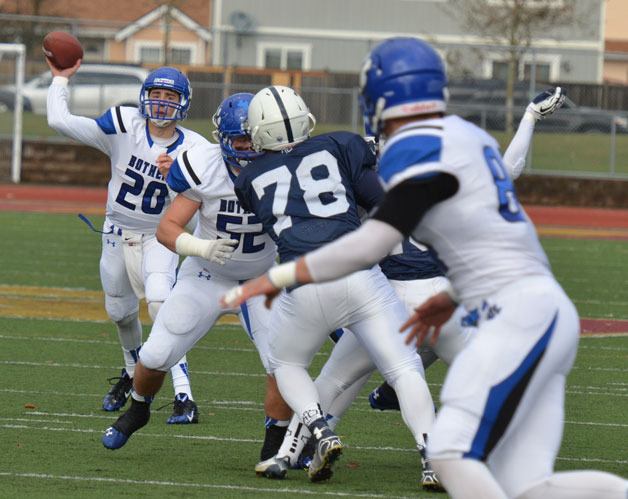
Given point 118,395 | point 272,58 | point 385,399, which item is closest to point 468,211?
point 385,399

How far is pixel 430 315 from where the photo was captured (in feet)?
14.7

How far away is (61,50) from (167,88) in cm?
70

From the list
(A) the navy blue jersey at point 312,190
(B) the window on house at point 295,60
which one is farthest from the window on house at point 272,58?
(A) the navy blue jersey at point 312,190

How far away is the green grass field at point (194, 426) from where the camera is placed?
5.61 m

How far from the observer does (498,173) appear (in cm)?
411

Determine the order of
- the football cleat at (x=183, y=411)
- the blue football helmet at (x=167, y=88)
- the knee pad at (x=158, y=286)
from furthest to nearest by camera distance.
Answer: the blue football helmet at (x=167, y=88), the knee pad at (x=158, y=286), the football cleat at (x=183, y=411)

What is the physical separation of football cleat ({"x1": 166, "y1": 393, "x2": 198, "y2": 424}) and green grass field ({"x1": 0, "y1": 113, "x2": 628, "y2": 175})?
684 inches

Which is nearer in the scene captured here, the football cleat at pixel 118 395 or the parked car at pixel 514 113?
the football cleat at pixel 118 395

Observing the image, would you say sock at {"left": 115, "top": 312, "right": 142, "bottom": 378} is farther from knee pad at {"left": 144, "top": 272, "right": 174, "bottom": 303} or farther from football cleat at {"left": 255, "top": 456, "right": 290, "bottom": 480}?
football cleat at {"left": 255, "top": 456, "right": 290, "bottom": 480}

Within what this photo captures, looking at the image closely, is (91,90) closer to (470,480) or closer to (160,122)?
(160,122)

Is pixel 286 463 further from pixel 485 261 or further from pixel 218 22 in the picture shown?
pixel 218 22

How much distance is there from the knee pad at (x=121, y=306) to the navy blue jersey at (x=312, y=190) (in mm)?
2377

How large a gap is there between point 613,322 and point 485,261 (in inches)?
295

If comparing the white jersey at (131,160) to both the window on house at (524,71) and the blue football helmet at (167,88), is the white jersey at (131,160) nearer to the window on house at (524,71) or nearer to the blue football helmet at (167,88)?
the blue football helmet at (167,88)
